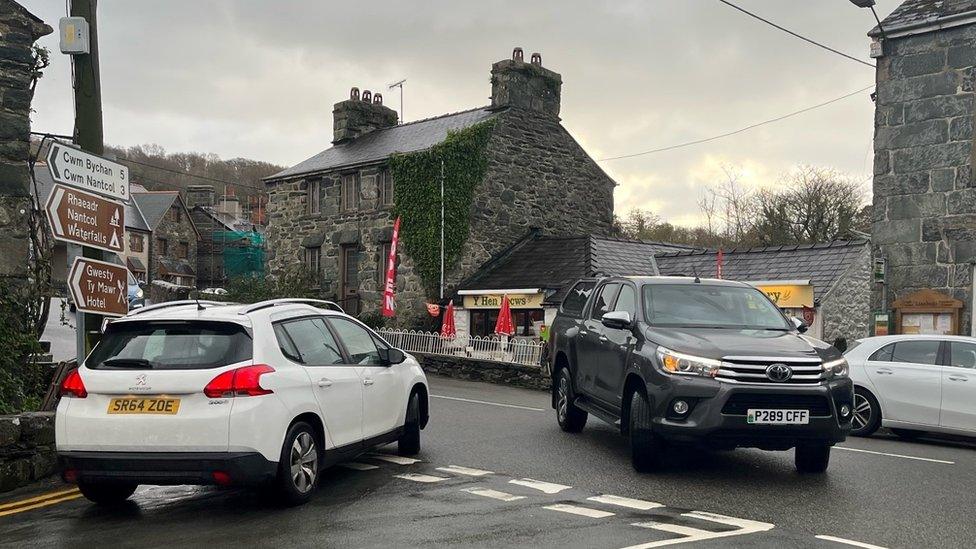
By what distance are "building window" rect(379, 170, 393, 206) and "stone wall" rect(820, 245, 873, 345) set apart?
1546cm

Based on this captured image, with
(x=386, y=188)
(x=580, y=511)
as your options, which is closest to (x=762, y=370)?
(x=580, y=511)

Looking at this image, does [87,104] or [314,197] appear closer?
[87,104]

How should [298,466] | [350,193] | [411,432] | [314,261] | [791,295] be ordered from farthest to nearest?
[314,261] → [350,193] → [791,295] → [411,432] → [298,466]

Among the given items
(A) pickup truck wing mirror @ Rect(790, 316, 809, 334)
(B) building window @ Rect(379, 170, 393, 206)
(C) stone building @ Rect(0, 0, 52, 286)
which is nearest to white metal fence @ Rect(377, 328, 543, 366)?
(B) building window @ Rect(379, 170, 393, 206)

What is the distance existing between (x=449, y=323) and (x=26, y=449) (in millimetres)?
21312

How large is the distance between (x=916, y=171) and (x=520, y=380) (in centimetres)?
1049

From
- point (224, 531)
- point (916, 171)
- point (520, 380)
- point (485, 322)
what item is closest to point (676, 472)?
point (224, 531)

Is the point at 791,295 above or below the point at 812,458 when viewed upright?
above

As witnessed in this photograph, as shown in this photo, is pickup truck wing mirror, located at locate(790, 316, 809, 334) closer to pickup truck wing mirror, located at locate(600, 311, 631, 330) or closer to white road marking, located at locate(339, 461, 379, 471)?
pickup truck wing mirror, located at locate(600, 311, 631, 330)

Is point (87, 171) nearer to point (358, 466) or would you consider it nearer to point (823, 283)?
point (358, 466)

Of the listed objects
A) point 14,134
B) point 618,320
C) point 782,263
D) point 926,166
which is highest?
point 926,166

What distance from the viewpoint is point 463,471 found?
28.6ft

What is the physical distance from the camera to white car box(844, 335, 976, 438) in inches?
469

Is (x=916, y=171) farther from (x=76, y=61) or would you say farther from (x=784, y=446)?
(x=76, y=61)
